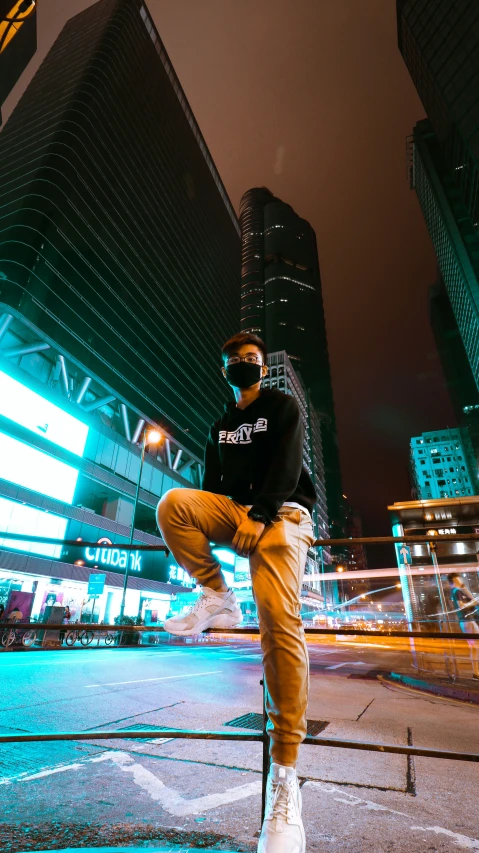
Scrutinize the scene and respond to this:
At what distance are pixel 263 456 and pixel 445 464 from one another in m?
117

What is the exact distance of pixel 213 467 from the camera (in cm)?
252

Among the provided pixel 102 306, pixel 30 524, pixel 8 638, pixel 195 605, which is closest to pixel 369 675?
pixel 195 605

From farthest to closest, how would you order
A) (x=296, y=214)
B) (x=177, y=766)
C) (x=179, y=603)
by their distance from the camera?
1. (x=296, y=214)
2. (x=179, y=603)
3. (x=177, y=766)

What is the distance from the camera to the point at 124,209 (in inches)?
→ 2381

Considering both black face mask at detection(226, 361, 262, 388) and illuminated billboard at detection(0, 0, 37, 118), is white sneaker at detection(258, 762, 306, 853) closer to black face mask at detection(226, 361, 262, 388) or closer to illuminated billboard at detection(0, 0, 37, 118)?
black face mask at detection(226, 361, 262, 388)

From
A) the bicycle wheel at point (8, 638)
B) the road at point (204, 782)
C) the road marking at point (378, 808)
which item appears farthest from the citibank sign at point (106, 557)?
the road marking at point (378, 808)

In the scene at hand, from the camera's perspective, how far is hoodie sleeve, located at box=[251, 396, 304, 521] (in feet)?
6.13

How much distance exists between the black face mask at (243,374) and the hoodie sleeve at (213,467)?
1.06ft

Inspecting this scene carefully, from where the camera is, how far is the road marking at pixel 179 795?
2244 millimetres

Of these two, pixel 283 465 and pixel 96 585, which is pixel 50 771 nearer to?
pixel 283 465

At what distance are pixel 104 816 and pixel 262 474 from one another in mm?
2040

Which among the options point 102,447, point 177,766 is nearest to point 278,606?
point 177,766

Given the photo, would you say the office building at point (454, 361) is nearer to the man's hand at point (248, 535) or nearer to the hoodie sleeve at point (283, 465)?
the hoodie sleeve at point (283, 465)

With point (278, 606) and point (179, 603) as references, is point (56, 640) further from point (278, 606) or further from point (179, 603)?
point (278, 606)
